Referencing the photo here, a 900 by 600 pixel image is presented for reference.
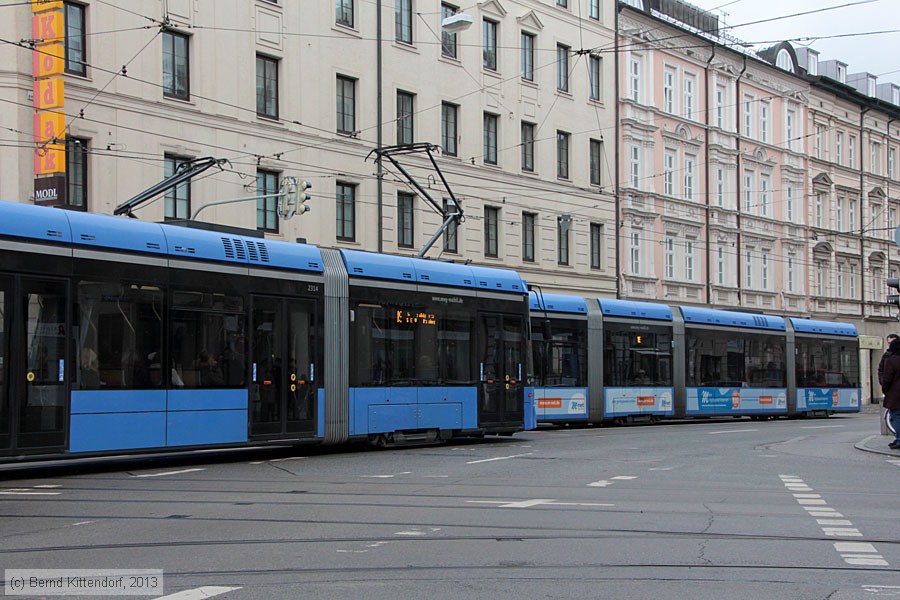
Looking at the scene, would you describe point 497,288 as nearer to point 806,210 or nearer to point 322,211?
point 322,211

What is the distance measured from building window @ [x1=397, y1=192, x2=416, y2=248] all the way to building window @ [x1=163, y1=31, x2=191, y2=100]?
8.79m

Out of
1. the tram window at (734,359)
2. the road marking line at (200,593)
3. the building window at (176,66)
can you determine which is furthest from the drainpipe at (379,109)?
the road marking line at (200,593)

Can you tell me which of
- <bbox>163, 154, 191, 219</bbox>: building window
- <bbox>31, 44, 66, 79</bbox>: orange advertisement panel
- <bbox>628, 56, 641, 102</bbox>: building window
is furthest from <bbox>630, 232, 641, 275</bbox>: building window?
<bbox>31, 44, 66, 79</bbox>: orange advertisement panel

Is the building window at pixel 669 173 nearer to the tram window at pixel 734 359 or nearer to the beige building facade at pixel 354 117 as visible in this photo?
the beige building facade at pixel 354 117

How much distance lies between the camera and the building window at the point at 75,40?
89.5 ft

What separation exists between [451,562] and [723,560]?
1984 mm

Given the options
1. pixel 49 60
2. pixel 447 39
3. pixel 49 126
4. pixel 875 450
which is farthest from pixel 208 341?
pixel 447 39

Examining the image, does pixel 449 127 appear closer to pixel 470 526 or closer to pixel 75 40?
pixel 75 40

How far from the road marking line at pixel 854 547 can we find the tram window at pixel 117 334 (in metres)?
9.22

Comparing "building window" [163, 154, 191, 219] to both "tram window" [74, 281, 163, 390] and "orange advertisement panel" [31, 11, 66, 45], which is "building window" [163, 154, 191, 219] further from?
"tram window" [74, 281, 163, 390]

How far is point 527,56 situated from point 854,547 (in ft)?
114

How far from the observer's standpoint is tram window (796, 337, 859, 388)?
39.8 m

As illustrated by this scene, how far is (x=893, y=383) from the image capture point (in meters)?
Answer: 19.4

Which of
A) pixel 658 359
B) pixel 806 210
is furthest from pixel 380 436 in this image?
pixel 806 210
